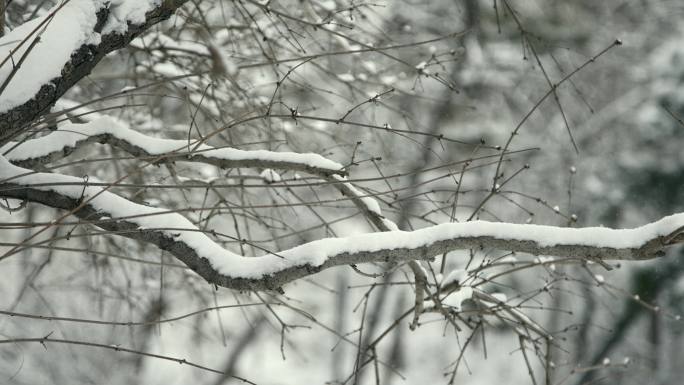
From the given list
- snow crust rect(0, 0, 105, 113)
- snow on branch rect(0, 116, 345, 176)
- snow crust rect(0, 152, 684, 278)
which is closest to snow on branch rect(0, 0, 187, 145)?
snow crust rect(0, 0, 105, 113)

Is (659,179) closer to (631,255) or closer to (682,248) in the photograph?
(682,248)

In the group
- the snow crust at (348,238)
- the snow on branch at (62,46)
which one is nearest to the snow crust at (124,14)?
the snow on branch at (62,46)

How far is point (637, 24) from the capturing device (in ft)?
29.6

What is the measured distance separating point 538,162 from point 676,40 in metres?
2.38

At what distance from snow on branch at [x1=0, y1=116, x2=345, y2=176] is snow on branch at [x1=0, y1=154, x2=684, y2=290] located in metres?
0.35

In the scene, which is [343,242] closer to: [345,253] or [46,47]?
[345,253]

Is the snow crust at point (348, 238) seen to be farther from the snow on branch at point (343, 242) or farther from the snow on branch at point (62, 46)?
the snow on branch at point (62, 46)

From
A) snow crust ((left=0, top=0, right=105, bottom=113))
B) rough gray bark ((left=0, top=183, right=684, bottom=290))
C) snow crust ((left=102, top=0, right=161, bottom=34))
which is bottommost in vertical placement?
rough gray bark ((left=0, top=183, right=684, bottom=290))

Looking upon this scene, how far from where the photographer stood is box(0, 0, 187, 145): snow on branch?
1894mm

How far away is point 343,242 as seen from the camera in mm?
1856

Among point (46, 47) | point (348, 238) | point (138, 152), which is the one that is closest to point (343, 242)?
point (348, 238)

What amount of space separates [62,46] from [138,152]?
0.51 meters

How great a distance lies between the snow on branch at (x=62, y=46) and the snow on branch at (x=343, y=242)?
197mm

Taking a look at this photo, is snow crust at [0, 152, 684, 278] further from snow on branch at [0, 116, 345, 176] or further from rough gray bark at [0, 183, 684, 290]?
snow on branch at [0, 116, 345, 176]
